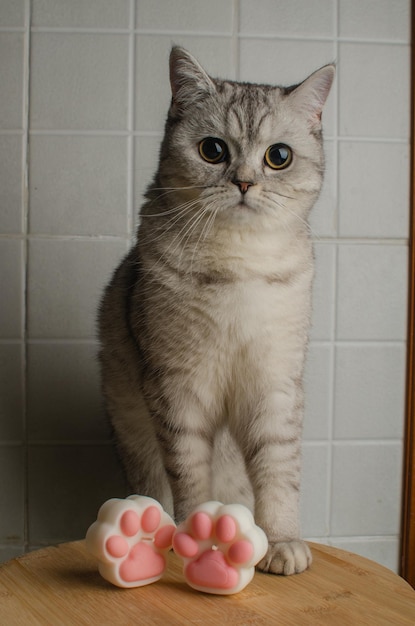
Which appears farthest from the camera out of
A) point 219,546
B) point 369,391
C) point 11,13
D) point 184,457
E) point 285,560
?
point 369,391

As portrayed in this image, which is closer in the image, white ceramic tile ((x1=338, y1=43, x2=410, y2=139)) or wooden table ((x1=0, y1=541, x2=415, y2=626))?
wooden table ((x1=0, y1=541, x2=415, y2=626))

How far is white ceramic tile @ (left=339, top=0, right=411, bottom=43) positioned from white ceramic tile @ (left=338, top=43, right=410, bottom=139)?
26 mm

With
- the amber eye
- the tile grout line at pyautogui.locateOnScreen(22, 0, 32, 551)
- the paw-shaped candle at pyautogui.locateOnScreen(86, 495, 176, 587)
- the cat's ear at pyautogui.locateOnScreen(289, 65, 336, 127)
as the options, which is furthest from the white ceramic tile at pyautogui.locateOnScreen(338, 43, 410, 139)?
the paw-shaped candle at pyautogui.locateOnScreen(86, 495, 176, 587)

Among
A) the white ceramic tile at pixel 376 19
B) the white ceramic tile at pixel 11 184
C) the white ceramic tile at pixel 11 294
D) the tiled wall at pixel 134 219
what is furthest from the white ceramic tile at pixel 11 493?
the white ceramic tile at pixel 376 19

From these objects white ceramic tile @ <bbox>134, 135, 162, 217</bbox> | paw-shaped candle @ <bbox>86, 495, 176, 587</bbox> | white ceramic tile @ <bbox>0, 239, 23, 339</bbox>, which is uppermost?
white ceramic tile @ <bbox>134, 135, 162, 217</bbox>

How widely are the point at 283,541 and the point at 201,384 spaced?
28cm

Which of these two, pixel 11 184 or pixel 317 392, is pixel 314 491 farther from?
pixel 11 184

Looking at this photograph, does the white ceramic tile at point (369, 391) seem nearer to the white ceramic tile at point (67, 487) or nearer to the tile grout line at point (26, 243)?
the white ceramic tile at point (67, 487)

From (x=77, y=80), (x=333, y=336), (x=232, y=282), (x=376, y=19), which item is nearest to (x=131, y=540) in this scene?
(x=232, y=282)

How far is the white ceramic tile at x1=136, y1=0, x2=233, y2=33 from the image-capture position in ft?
4.92

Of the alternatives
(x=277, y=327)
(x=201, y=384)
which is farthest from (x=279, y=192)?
(x=201, y=384)

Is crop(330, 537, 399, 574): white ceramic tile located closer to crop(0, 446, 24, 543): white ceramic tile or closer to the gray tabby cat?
the gray tabby cat

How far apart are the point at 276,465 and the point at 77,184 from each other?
0.78m

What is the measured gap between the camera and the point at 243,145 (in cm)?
107
